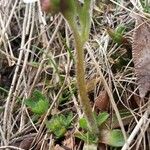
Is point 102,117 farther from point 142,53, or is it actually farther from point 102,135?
point 142,53

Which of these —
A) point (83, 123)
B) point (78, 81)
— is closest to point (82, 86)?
point (78, 81)

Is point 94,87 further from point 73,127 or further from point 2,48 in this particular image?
Answer: point 2,48

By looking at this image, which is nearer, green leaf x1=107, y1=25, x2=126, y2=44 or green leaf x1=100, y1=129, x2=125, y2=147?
green leaf x1=100, y1=129, x2=125, y2=147

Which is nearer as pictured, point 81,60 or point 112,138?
point 81,60

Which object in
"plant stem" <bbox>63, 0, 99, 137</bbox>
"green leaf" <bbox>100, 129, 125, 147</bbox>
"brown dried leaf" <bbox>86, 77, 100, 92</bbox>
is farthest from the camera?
"brown dried leaf" <bbox>86, 77, 100, 92</bbox>

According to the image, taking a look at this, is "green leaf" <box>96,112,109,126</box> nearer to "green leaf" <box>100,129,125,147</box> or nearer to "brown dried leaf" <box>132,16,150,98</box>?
"green leaf" <box>100,129,125,147</box>

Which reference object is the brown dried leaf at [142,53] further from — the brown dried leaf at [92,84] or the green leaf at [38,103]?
the green leaf at [38,103]

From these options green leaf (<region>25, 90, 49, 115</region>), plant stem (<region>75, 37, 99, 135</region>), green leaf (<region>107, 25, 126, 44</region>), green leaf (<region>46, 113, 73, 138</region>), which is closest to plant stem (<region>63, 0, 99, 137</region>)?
plant stem (<region>75, 37, 99, 135</region>)
